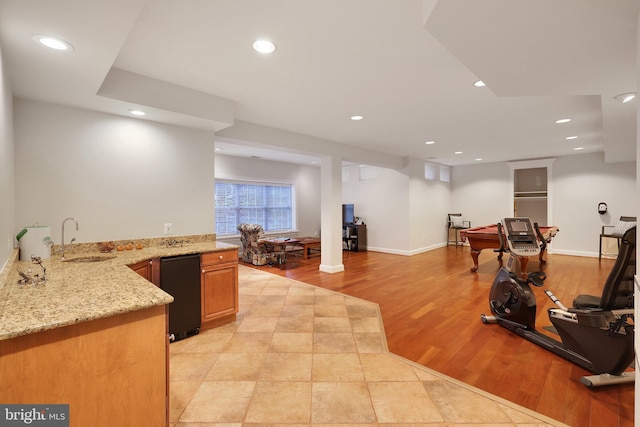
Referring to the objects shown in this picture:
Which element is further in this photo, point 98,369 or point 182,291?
point 182,291

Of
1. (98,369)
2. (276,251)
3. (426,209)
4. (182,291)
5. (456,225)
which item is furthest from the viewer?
(456,225)

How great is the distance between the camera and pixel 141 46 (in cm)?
218

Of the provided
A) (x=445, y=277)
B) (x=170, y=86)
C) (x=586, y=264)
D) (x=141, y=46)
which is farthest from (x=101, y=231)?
(x=586, y=264)

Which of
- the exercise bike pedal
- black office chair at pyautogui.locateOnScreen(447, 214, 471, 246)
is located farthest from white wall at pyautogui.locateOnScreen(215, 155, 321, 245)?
the exercise bike pedal

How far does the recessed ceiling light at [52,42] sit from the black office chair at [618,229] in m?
8.57

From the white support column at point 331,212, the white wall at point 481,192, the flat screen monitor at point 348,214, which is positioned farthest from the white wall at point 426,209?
the white support column at point 331,212

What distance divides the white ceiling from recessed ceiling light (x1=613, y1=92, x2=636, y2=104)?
56 millimetres

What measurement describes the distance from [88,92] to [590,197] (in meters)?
9.41

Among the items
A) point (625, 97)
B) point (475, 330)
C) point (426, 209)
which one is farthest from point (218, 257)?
point (426, 209)

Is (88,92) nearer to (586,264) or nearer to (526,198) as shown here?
(586,264)

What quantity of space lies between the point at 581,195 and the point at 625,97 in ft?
19.1

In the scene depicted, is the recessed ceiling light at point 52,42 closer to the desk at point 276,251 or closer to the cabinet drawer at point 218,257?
the cabinet drawer at point 218,257

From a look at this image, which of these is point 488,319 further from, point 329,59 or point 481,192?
point 481,192

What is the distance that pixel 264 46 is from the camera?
218 centimetres
